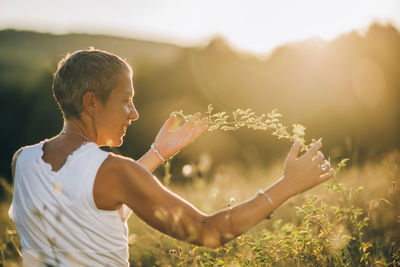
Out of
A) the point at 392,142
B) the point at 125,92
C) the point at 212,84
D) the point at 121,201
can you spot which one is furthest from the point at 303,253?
the point at 212,84

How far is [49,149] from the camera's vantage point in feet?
7.35

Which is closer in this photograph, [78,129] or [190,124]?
[78,129]

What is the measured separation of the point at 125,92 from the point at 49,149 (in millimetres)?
571

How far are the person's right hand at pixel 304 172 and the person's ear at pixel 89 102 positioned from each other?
3.93ft

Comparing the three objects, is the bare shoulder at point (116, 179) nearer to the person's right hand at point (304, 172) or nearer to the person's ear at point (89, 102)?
the person's ear at point (89, 102)

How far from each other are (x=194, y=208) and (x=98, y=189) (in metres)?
0.52

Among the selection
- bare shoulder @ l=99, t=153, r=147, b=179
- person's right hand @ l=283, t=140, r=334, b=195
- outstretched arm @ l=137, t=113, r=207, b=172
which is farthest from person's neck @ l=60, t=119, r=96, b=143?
person's right hand @ l=283, t=140, r=334, b=195

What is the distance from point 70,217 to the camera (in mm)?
2027

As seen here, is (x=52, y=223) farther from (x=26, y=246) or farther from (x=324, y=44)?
(x=324, y=44)

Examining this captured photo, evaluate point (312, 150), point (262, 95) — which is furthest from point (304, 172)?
point (262, 95)

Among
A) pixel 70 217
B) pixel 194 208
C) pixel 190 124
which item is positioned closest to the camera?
pixel 194 208

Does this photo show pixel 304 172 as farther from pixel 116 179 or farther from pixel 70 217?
pixel 70 217

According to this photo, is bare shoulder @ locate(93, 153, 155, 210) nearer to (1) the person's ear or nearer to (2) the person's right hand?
(1) the person's ear

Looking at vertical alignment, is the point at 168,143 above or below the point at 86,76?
below
